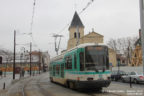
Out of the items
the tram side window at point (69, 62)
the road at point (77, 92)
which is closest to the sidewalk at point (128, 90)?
the road at point (77, 92)

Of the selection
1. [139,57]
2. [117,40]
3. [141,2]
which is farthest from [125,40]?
[141,2]

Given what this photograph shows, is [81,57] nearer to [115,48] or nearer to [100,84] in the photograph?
[100,84]

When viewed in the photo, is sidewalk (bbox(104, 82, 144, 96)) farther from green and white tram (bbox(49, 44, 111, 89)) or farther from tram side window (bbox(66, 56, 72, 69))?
tram side window (bbox(66, 56, 72, 69))

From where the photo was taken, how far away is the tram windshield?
1507 cm

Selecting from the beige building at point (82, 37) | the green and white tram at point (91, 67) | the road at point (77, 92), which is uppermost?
the beige building at point (82, 37)

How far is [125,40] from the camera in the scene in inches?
2948

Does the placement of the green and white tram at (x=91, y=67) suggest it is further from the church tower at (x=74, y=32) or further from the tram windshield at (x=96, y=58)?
the church tower at (x=74, y=32)

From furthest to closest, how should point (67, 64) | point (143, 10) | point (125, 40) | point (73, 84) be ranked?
1. point (125, 40)
2. point (67, 64)
3. point (73, 84)
4. point (143, 10)

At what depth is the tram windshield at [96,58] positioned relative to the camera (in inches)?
593

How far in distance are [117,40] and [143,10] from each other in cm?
6911

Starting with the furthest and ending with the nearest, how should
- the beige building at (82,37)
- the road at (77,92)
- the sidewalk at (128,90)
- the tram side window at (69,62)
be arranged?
1. the beige building at (82,37)
2. the tram side window at (69,62)
3. the road at (77,92)
4. the sidewalk at (128,90)

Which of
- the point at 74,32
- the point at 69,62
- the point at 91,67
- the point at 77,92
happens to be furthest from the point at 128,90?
the point at 74,32

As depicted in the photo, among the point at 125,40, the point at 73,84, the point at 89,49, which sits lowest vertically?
the point at 73,84

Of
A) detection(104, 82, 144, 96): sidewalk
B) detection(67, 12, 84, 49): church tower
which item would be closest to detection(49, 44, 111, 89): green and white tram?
detection(104, 82, 144, 96): sidewalk
